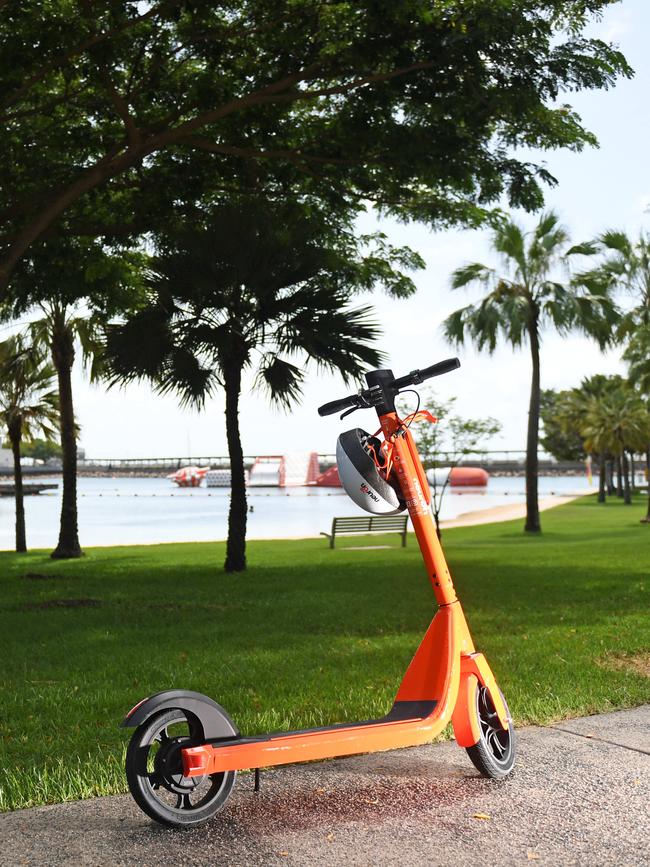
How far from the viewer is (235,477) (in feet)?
57.3

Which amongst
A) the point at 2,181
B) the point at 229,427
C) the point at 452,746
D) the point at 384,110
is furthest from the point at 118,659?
the point at 229,427

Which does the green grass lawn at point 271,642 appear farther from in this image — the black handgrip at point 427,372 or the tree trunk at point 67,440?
the tree trunk at point 67,440

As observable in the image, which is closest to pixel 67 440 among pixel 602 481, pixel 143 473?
pixel 602 481

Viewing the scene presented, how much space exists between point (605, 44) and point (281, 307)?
22.8 feet

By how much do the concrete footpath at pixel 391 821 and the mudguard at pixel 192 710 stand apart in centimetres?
36

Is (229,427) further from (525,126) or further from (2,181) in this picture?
(525,126)

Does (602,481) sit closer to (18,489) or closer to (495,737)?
(18,489)

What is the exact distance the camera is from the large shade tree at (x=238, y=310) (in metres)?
16.0

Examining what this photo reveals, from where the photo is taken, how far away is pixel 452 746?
15.6 feet

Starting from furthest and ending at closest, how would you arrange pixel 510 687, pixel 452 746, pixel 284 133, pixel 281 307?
pixel 281 307 → pixel 284 133 → pixel 510 687 → pixel 452 746

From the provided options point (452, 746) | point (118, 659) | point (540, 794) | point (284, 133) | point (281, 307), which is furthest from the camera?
point (281, 307)

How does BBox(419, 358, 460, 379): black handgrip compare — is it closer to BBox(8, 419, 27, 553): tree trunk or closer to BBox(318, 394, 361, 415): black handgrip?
BBox(318, 394, 361, 415): black handgrip

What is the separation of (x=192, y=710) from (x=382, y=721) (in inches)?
30.3

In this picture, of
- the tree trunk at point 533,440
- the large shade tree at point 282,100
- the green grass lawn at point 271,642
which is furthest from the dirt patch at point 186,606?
the tree trunk at point 533,440
